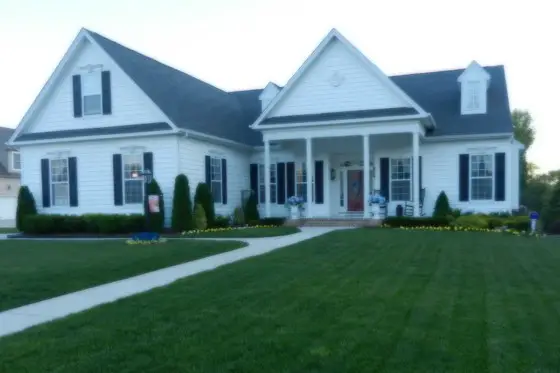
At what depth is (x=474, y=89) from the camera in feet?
64.0

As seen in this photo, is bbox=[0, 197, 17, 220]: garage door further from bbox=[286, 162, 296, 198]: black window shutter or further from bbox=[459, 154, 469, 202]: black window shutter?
bbox=[459, 154, 469, 202]: black window shutter

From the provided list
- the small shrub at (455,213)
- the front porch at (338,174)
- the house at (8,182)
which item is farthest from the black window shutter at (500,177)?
the house at (8,182)

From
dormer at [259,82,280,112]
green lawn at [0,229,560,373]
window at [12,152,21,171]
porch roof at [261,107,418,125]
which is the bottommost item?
green lawn at [0,229,560,373]

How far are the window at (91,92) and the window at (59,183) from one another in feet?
7.73

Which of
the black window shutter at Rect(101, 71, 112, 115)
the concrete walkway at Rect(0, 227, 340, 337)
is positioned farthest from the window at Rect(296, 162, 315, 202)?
the concrete walkway at Rect(0, 227, 340, 337)

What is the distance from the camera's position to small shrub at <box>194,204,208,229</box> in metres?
16.8

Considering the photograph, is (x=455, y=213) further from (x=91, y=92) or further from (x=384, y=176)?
Result: (x=91, y=92)

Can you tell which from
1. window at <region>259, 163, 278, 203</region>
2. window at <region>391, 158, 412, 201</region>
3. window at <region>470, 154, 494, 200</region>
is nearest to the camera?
window at <region>470, 154, 494, 200</region>

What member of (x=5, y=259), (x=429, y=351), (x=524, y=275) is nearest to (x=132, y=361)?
(x=429, y=351)

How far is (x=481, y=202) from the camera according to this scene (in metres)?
18.4

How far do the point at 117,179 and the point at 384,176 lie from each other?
1053 cm

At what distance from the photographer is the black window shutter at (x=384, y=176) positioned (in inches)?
760

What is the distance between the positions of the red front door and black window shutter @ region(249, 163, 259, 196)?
420 cm

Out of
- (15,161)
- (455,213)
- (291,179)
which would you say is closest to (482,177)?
(455,213)
